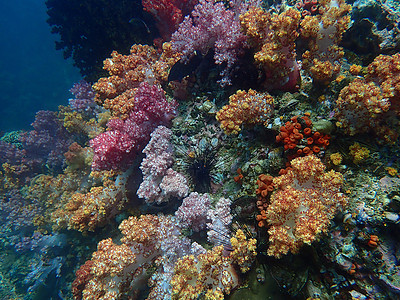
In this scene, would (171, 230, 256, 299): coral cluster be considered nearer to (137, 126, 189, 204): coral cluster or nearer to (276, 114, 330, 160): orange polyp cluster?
(137, 126, 189, 204): coral cluster

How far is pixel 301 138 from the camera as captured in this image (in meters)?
3.14

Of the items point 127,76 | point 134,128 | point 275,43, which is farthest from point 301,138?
point 127,76

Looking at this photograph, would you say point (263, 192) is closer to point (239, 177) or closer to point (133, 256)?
point (239, 177)

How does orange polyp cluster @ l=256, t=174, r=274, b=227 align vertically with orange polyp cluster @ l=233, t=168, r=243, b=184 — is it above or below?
below

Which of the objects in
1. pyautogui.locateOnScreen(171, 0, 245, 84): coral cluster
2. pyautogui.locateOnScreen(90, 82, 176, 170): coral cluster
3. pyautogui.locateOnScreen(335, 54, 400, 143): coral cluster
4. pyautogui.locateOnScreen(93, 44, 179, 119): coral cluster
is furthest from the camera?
pyautogui.locateOnScreen(93, 44, 179, 119): coral cluster

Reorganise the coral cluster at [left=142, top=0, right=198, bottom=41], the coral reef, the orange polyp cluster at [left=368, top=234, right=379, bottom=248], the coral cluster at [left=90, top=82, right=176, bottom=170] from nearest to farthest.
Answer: the orange polyp cluster at [left=368, top=234, right=379, bottom=248], the coral reef, the coral cluster at [left=90, top=82, right=176, bottom=170], the coral cluster at [left=142, top=0, right=198, bottom=41]

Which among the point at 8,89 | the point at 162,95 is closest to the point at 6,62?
the point at 8,89

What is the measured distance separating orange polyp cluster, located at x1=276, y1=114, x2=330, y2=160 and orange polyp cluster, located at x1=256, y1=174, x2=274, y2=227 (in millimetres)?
505

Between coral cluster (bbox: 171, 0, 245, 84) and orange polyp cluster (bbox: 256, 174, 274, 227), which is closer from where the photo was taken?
orange polyp cluster (bbox: 256, 174, 274, 227)

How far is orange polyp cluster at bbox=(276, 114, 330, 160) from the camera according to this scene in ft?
A: 10.1

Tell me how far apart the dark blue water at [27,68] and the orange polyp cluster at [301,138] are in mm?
30966

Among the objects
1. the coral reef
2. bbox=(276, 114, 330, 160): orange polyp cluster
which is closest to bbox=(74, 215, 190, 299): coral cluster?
the coral reef

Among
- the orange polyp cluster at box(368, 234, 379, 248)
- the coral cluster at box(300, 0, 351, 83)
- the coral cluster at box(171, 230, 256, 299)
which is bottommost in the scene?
the orange polyp cluster at box(368, 234, 379, 248)

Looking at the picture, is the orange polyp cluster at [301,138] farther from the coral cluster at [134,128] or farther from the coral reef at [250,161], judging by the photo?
the coral cluster at [134,128]
